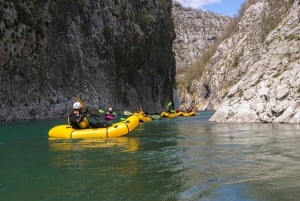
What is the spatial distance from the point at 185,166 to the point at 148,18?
55.8m

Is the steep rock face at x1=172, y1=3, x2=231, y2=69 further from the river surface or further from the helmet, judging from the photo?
the river surface

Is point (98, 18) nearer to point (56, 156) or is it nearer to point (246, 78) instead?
point (246, 78)

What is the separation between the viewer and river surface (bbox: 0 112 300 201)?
7.95 metres

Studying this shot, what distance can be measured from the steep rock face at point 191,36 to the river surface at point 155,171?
455 feet

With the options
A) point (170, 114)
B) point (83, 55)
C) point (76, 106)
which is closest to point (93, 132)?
point (76, 106)

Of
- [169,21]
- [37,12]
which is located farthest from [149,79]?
[37,12]

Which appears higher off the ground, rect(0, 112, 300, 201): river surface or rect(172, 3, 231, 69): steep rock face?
rect(172, 3, 231, 69): steep rock face

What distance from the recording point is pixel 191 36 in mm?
155875

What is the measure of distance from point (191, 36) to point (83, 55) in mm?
107166

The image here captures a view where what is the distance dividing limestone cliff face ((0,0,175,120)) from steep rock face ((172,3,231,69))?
257ft

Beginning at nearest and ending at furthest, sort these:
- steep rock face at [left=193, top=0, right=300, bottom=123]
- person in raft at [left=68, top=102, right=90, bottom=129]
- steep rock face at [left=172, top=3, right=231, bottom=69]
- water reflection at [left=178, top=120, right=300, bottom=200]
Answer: water reflection at [left=178, top=120, right=300, bottom=200]
person in raft at [left=68, top=102, right=90, bottom=129]
steep rock face at [left=193, top=0, right=300, bottom=123]
steep rock face at [left=172, top=3, right=231, bottom=69]

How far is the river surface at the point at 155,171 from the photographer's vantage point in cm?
795

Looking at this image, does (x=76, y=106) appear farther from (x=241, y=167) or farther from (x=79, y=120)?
(x=241, y=167)

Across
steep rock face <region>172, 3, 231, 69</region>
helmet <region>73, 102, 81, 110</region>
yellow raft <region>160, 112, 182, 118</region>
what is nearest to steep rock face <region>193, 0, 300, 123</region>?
helmet <region>73, 102, 81, 110</region>
